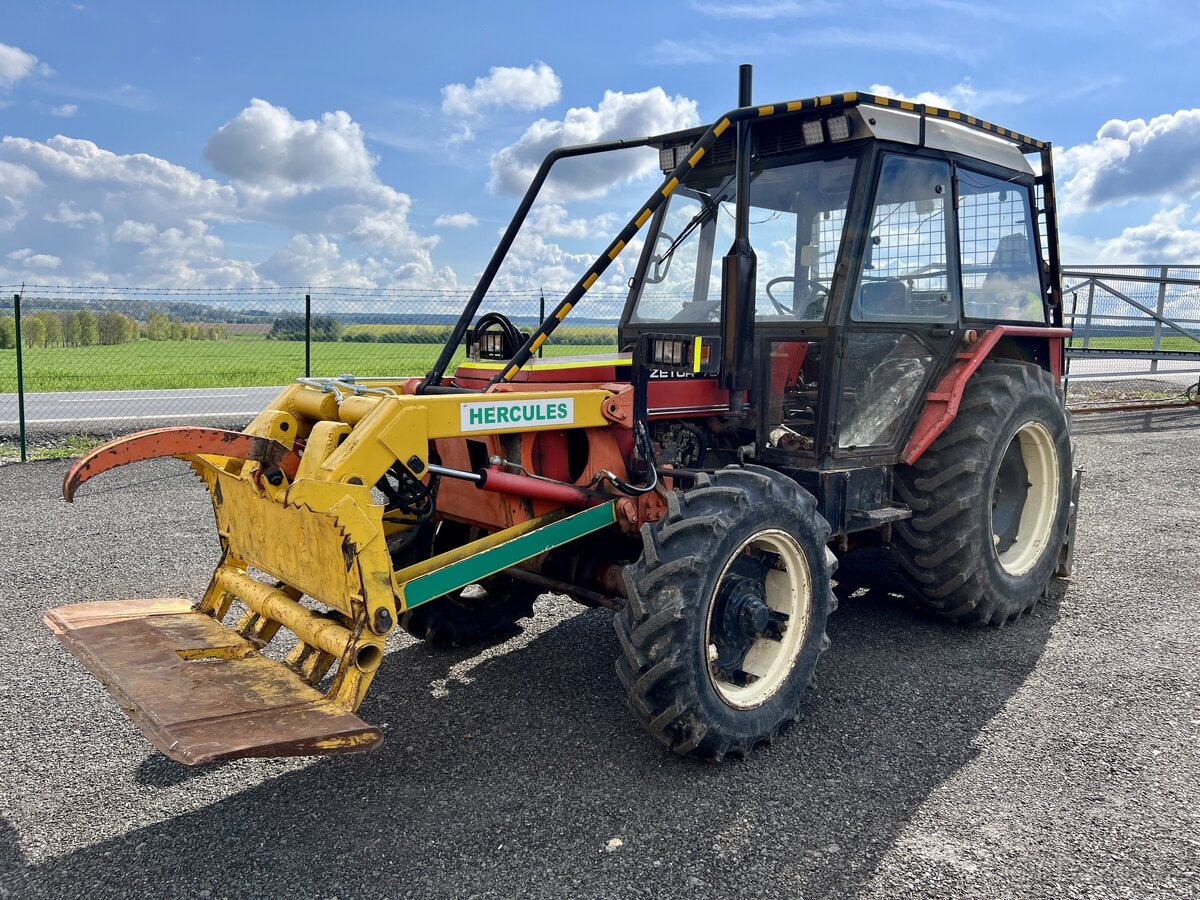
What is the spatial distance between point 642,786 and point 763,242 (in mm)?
2626

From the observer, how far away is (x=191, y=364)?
85.4 feet

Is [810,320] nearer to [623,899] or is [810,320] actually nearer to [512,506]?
[512,506]

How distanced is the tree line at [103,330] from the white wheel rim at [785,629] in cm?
1165

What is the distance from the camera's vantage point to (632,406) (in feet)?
12.6

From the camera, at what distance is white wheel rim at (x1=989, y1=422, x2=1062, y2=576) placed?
5.21 m

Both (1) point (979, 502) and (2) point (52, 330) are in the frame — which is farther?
(2) point (52, 330)

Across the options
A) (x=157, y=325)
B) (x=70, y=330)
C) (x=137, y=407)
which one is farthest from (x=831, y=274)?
(x=70, y=330)

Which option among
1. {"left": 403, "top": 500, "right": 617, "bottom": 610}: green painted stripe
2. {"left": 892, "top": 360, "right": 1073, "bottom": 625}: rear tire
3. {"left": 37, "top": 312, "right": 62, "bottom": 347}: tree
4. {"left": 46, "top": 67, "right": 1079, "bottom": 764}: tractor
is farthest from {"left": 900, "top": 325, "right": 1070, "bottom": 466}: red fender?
{"left": 37, "top": 312, "right": 62, "bottom": 347}: tree

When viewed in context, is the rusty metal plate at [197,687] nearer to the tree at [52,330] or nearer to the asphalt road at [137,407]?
the asphalt road at [137,407]

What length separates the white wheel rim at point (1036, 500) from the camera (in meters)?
5.21

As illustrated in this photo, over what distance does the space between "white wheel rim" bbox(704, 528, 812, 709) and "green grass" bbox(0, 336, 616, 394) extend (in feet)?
34.3

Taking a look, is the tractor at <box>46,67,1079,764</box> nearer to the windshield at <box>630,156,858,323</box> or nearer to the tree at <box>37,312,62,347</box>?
the windshield at <box>630,156,858,323</box>

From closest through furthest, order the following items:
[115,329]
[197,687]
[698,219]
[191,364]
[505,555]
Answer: [197,687] < [505,555] < [698,219] < [115,329] < [191,364]

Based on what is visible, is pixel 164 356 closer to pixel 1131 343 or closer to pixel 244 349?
pixel 244 349
